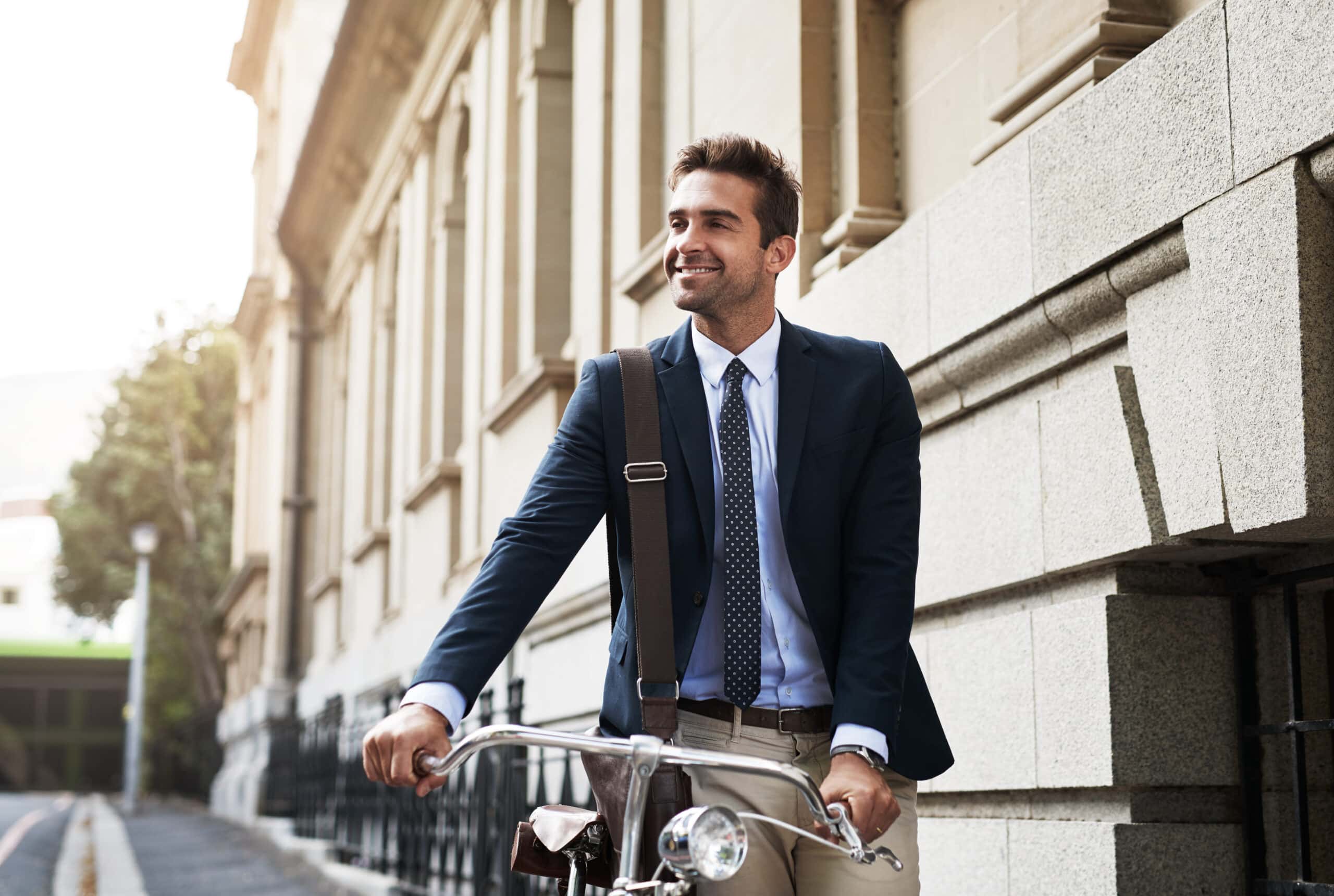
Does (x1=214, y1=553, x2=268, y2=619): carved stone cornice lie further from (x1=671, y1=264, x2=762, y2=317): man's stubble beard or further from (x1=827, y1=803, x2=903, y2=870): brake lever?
(x1=827, y1=803, x2=903, y2=870): brake lever

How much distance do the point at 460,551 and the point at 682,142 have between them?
6.24m

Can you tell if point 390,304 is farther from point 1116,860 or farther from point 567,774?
point 1116,860

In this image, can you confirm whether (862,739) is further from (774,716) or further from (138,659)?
(138,659)

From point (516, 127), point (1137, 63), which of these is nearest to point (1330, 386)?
point (1137, 63)

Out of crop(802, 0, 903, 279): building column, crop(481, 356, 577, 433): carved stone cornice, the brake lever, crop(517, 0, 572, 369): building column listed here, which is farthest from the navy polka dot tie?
crop(517, 0, 572, 369): building column

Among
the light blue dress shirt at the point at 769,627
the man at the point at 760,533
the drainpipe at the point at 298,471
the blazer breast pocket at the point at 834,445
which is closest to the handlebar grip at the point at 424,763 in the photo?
the man at the point at 760,533

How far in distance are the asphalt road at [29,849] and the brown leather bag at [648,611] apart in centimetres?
1205

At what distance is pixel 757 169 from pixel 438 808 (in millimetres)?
8008

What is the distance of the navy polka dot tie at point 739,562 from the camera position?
2896 mm

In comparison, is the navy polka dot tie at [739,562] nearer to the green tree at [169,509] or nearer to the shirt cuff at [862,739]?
the shirt cuff at [862,739]

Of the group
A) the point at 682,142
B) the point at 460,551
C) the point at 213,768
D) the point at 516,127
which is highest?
the point at 516,127

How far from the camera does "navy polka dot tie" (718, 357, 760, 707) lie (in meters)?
2.90

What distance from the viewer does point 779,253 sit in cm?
317

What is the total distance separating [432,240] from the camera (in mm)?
16859
